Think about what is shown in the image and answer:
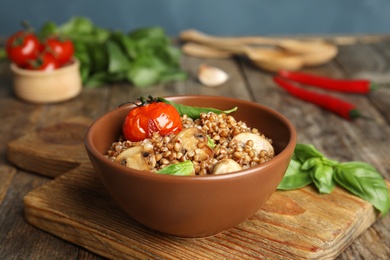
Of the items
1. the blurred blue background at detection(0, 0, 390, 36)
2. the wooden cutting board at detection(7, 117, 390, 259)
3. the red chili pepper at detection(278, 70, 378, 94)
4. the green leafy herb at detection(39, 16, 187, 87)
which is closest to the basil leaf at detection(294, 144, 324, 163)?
the wooden cutting board at detection(7, 117, 390, 259)

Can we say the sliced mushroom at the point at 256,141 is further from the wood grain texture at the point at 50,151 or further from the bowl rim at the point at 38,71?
the bowl rim at the point at 38,71

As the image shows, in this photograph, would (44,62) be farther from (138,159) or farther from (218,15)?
(218,15)

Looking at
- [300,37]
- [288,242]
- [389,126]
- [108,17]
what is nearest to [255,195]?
[288,242]

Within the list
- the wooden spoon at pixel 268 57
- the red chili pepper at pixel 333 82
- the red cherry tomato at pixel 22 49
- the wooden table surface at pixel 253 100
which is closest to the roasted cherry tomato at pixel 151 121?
the wooden table surface at pixel 253 100

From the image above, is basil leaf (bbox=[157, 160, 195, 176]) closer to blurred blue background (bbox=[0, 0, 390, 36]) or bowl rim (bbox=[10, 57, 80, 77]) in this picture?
bowl rim (bbox=[10, 57, 80, 77])

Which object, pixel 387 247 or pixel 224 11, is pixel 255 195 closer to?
pixel 387 247

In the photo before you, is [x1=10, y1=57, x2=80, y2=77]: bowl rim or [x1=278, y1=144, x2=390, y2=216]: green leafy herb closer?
[x1=278, y1=144, x2=390, y2=216]: green leafy herb

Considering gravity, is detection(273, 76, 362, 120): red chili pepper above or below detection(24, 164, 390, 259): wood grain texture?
below
